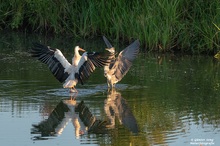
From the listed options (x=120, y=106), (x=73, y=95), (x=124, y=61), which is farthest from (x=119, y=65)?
(x=120, y=106)

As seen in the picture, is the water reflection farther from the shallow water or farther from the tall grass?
the tall grass

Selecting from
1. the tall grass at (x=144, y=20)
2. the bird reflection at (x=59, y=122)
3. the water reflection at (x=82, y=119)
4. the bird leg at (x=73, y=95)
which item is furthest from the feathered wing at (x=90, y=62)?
the tall grass at (x=144, y=20)

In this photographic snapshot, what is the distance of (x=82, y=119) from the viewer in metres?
10.1

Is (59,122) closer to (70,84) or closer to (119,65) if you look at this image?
(70,84)

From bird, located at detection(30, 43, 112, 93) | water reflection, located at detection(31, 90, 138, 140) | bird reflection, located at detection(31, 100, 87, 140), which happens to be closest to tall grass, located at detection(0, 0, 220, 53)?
bird, located at detection(30, 43, 112, 93)

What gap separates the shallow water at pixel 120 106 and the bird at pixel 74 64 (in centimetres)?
20

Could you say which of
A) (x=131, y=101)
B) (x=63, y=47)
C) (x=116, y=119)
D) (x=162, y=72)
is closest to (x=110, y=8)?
(x=63, y=47)

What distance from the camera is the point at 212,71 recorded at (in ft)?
44.8

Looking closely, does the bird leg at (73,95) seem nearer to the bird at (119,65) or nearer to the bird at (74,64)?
the bird at (74,64)

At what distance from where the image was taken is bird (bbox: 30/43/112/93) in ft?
38.3

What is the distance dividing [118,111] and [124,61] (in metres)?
2.31

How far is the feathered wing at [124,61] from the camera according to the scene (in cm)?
1260

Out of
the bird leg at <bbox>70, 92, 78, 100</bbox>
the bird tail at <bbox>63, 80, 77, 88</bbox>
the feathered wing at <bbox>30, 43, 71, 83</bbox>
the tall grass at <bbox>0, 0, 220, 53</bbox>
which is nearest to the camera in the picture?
the bird leg at <bbox>70, 92, 78, 100</bbox>

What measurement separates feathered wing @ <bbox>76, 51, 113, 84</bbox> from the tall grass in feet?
11.5
